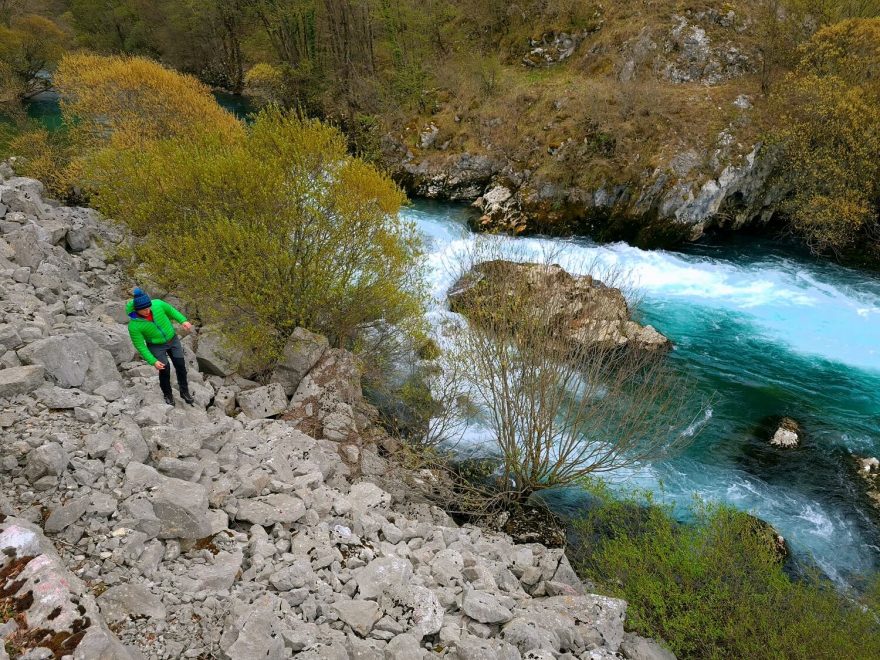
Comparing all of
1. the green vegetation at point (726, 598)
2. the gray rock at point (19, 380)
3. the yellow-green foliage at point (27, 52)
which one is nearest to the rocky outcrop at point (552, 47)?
the yellow-green foliage at point (27, 52)

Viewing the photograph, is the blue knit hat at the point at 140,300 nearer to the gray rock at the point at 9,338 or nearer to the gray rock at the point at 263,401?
the gray rock at the point at 9,338

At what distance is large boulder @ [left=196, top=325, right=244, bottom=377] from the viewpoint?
40.6 feet

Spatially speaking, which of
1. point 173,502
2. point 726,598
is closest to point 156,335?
point 173,502

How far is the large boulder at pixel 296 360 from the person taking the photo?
41.9ft

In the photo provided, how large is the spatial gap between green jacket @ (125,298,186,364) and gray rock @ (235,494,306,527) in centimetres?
339

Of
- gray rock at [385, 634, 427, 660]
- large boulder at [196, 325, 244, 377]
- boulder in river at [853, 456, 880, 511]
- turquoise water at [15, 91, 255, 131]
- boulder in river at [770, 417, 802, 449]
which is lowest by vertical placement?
boulder in river at [770, 417, 802, 449]

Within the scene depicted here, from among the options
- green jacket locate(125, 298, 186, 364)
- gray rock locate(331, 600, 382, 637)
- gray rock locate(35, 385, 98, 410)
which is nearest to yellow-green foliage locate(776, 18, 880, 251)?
gray rock locate(331, 600, 382, 637)

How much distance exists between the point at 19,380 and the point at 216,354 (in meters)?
5.16

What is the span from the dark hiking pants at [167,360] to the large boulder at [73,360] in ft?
2.30

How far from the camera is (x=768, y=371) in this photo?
17953 millimetres

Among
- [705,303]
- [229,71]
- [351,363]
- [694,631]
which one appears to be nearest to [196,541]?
[351,363]

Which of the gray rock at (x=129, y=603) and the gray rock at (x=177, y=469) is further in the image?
the gray rock at (x=177, y=469)

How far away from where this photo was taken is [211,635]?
5.46 m

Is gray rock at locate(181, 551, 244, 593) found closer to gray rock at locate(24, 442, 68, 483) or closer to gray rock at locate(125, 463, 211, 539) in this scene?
gray rock at locate(125, 463, 211, 539)
